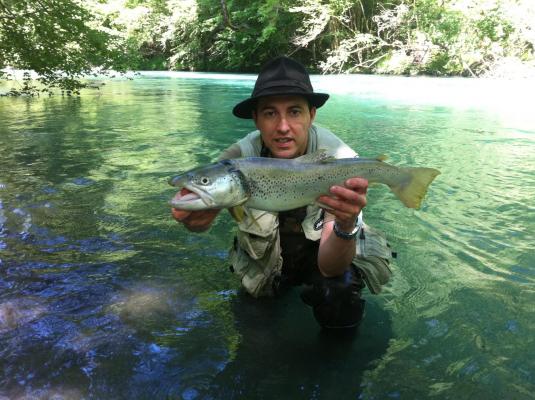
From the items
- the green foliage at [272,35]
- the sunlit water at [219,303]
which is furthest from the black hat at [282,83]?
the green foliage at [272,35]

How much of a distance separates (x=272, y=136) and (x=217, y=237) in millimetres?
2480

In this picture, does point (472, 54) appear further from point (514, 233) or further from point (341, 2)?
point (514, 233)

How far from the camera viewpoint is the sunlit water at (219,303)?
284cm

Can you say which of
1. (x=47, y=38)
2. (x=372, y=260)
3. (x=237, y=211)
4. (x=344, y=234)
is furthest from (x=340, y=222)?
(x=47, y=38)

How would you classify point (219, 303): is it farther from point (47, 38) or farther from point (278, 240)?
point (47, 38)

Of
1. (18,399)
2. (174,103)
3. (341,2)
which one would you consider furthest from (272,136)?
(341,2)

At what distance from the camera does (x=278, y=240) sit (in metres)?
3.34

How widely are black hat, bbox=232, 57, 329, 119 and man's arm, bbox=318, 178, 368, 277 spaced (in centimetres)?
79

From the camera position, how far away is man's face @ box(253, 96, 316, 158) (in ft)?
9.76

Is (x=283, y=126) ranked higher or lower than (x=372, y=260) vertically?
higher

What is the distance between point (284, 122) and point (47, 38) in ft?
29.5

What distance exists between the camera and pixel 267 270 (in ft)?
11.2

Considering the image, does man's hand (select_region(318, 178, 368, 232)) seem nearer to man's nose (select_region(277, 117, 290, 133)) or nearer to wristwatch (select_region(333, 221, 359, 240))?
wristwatch (select_region(333, 221, 359, 240))

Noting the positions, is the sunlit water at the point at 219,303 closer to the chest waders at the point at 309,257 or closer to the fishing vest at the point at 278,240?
the chest waders at the point at 309,257
